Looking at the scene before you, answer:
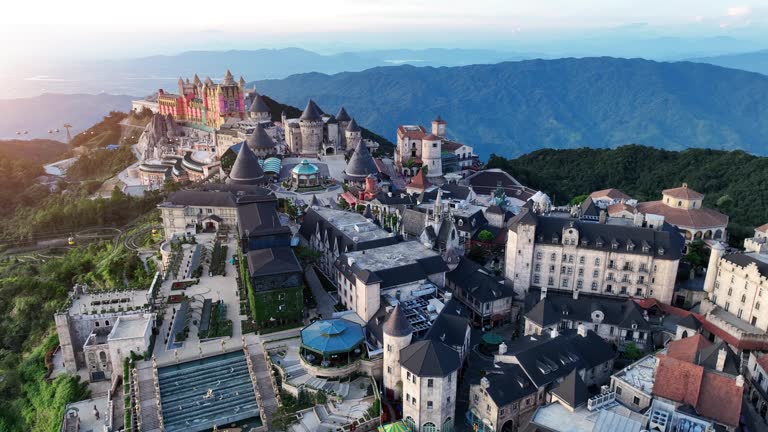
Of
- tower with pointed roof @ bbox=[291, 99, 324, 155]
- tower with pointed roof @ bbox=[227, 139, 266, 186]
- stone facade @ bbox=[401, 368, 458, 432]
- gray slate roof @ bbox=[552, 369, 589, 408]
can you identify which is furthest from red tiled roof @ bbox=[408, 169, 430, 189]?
gray slate roof @ bbox=[552, 369, 589, 408]

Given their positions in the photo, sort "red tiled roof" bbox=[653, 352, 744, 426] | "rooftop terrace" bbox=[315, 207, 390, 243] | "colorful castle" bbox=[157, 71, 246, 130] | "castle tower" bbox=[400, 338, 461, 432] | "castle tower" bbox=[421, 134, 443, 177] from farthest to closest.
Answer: "colorful castle" bbox=[157, 71, 246, 130] → "castle tower" bbox=[421, 134, 443, 177] → "rooftop terrace" bbox=[315, 207, 390, 243] → "castle tower" bbox=[400, 338, 461, 432] → "red tiled roof" bbox=[653, 352, 744, 426]

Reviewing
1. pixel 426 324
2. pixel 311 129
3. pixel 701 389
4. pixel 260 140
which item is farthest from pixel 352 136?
pixel 701 389

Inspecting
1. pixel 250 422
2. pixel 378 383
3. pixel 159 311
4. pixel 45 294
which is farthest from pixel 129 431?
pixel 45 294

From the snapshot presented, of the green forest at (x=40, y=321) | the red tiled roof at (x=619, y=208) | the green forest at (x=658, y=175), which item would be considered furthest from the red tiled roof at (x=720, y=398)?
the green forest at (x=658, y=175)

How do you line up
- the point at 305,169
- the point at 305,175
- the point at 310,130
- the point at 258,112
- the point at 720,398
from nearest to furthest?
the point at 720,398 → the point at 305,175 → the point at 305,169 → the point at 310,130 → the point at 258,112

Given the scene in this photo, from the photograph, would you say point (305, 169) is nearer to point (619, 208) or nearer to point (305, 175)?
point (305, 175)

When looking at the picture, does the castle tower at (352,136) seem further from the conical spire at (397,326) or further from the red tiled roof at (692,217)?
the conical spire at (397,326)

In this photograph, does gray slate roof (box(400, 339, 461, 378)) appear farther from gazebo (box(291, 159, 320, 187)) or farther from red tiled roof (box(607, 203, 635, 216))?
gazebo (box(291, 159, 320, 187))
